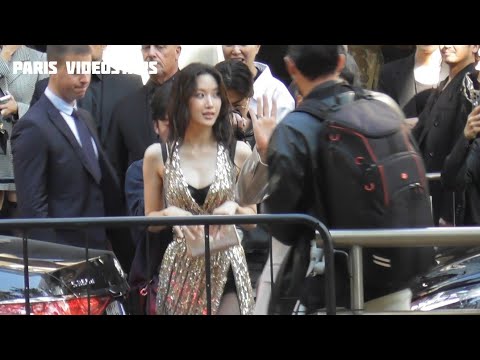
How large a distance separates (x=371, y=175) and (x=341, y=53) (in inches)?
31.4

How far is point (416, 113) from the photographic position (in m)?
6.94

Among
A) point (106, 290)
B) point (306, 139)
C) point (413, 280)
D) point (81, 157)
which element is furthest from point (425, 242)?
point (81, 157)

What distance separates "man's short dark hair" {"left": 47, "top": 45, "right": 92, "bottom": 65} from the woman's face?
0.75 meters

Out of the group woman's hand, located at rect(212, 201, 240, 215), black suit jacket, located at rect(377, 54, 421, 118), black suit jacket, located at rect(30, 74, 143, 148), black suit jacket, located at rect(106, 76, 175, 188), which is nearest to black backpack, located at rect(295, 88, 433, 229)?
black suit jacket, located at rect(377, 54, 421, 118)

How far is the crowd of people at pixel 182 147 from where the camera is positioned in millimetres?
6742

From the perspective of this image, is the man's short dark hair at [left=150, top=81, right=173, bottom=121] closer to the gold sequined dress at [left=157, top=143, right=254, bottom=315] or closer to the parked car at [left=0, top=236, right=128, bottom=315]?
the gold sequined dress at [left=157, top=143, right=254, bottom=315]

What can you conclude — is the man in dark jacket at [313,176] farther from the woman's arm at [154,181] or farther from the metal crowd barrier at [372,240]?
the woman's arm at [154,181]

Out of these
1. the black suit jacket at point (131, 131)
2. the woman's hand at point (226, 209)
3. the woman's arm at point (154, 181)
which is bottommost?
the woman's hand at point (226, 209)

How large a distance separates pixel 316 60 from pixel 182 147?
47.3 inches

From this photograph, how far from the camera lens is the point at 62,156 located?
23.7 feet

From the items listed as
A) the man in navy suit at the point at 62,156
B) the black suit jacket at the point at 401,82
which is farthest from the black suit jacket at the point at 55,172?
the black suit jacket at the point at 401,82

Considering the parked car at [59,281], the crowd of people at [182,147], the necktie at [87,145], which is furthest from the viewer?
the necktie at [87,145]

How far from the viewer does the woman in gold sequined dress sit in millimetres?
6805

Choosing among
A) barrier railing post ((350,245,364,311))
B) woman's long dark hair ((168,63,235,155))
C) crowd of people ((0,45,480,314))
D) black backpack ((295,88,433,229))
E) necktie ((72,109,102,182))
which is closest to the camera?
black backpack ((295,88,433,229))
